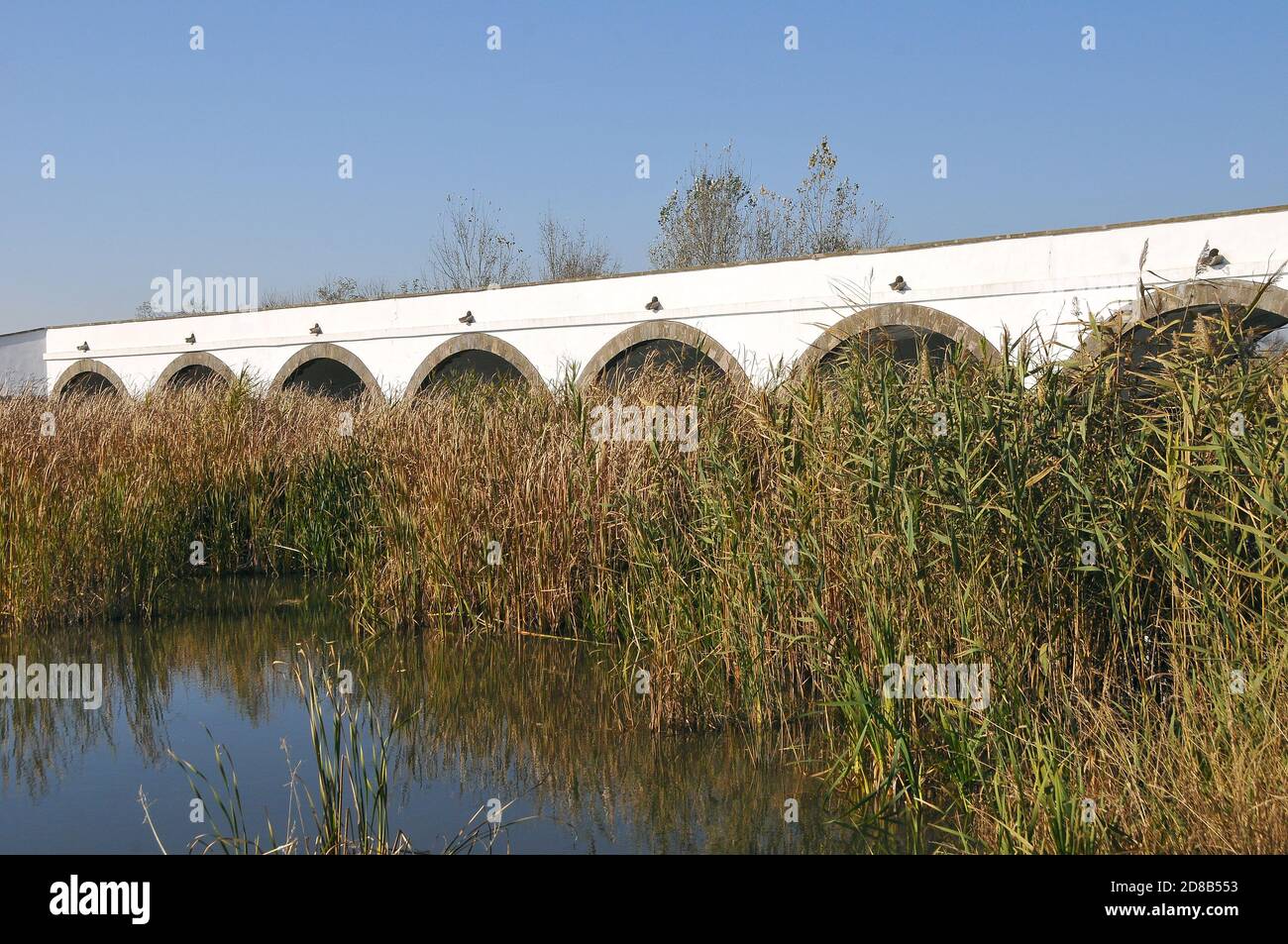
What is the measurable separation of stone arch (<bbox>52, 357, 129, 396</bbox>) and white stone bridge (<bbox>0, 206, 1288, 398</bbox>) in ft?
0.22

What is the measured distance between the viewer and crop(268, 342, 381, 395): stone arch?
81.7 ft

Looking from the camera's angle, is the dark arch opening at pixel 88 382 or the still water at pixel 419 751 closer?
the still water at pixel 419 751

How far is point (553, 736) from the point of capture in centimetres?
579

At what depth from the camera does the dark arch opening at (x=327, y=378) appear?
2661 centimetres

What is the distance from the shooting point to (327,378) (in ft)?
90.3

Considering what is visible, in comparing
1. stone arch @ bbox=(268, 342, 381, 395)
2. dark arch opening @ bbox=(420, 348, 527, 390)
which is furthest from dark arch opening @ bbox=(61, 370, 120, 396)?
dark arch opening @ bbox=(420, 348, 527, 390)

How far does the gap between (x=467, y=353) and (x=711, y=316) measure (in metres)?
6.72

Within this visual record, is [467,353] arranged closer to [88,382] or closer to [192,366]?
[192,366]

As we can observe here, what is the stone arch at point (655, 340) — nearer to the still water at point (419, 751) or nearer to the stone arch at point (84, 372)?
the still water at point (419, 751)

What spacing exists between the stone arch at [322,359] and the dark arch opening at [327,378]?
0.07m

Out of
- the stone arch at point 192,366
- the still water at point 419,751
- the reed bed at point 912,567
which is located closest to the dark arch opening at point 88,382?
the stone arch at point 192,366

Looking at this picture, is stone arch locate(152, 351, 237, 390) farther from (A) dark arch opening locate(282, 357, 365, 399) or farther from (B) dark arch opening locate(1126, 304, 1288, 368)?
(B) dark arch opening locate(1126, 304, 1288, 368)
